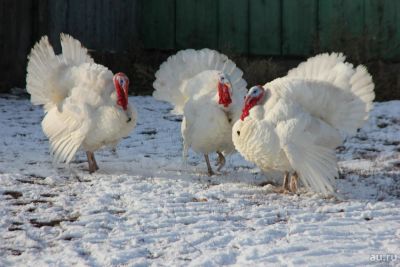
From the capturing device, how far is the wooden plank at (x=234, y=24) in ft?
36.9

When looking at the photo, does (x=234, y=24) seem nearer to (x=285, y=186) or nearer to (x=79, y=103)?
(x=79, y=103)

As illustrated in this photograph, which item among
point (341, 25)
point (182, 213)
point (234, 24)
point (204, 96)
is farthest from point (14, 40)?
point (182, 213)

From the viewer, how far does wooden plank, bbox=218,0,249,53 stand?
11.2 m

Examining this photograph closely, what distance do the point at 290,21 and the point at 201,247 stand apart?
735 centimetres

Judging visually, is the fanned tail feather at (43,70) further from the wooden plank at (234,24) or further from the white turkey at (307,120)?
the wooden plank at (234,24)

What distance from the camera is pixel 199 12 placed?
1137 centimetres

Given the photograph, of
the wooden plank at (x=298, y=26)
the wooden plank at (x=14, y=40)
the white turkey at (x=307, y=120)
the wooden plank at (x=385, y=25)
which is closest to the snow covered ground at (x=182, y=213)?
the white turkey at (x=307, y=120)

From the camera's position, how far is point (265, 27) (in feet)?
36.8

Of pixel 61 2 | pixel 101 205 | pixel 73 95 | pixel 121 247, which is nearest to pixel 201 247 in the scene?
pixel 121 247

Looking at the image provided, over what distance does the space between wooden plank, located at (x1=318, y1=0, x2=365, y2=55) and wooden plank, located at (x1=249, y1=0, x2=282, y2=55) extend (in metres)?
0.64

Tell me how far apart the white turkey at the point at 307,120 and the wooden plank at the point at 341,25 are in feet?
15.0

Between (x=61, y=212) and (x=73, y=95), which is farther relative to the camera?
(x=73, y=95)

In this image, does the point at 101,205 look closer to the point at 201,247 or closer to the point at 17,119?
the point at 201,247

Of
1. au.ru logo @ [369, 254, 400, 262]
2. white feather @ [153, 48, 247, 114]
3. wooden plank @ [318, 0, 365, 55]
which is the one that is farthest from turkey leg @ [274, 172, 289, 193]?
wooden plank @ [318, 0, 365, 55]
